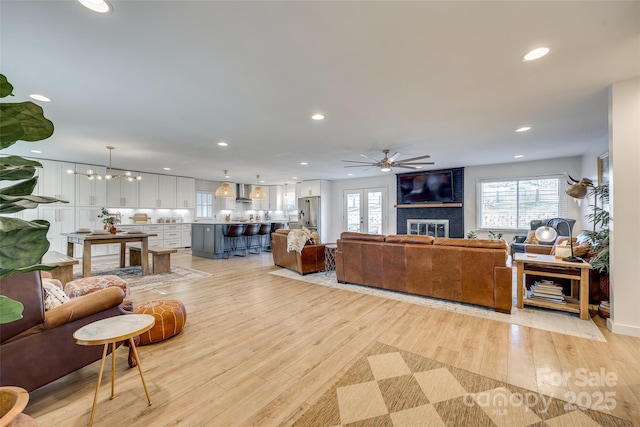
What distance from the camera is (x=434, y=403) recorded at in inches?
67.0

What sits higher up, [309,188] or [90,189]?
[309,188]

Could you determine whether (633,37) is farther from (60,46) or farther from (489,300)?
(60,46)

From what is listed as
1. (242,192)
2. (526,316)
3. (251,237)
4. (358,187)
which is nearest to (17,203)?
(526,316)

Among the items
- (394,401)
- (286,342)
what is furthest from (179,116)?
(394,401)

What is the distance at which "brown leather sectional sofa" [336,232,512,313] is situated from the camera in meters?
3.18

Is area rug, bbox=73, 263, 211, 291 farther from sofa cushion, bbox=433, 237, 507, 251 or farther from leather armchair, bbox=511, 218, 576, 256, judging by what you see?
leather armchair, bbox=511, 218, 576, 256

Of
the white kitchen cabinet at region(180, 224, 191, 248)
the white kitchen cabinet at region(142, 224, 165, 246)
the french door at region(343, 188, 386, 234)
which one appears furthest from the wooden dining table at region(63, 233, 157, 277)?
the french door at region(343, 188, 386, 234)

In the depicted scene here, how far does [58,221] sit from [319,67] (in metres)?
7.72

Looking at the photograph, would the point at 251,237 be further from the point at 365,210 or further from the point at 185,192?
the point at 365,210

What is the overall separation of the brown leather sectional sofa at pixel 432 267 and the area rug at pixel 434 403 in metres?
1.54

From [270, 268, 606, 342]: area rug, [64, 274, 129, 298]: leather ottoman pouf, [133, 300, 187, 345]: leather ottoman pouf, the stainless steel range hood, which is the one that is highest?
the stainless steel range hood

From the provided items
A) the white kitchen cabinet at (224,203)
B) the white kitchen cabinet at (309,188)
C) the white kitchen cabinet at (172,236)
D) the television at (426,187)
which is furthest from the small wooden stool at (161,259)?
the television at (426,187)

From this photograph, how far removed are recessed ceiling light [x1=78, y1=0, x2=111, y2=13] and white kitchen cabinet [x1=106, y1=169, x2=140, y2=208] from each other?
7219mm

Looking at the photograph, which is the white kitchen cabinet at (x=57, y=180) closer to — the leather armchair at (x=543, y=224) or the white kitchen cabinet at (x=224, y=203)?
the white kitchen cabinet at (x=224, y=203)
